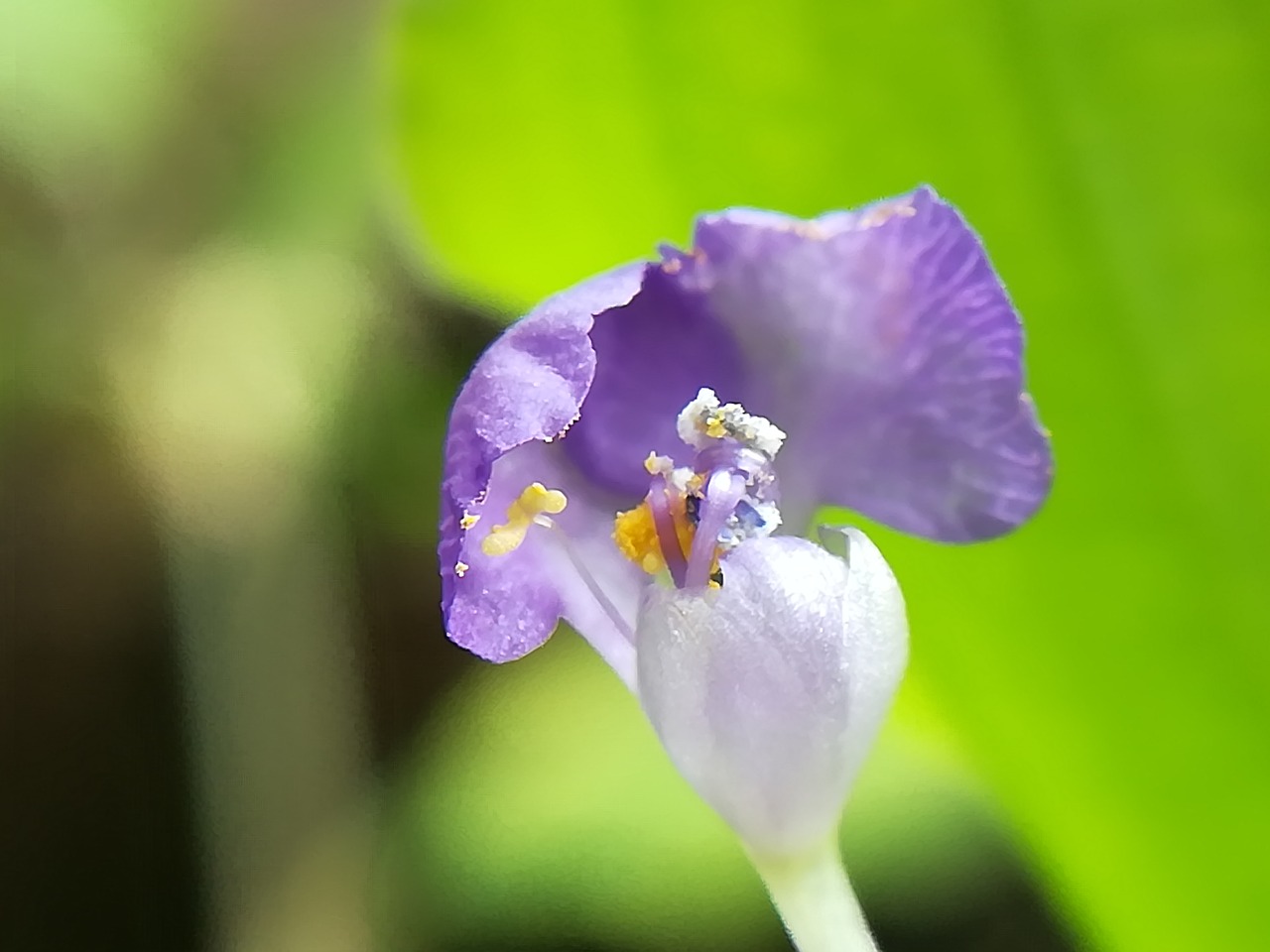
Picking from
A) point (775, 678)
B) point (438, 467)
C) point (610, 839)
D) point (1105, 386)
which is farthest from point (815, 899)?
point (438, 467)

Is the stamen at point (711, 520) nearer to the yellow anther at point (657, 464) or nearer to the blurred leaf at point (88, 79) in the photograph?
the yellow anther at point (657, 464)

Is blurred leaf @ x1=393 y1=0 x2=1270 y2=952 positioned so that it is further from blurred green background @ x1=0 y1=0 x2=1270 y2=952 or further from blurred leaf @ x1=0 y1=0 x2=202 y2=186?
blurred leaf @ x1=0 y1=0 x2=202 y2=186

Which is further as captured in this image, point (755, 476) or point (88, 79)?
point (88, 79)

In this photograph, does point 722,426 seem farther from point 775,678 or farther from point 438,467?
point 438,467

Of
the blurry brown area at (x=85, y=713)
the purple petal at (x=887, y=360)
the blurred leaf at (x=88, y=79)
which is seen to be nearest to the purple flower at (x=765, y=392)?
the purple petal at (x=887, y=360)

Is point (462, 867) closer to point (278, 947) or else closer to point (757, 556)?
point (278, 947)

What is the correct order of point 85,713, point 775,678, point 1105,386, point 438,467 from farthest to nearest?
point 438,467, point 85,713, point 1105,386, point 775,678

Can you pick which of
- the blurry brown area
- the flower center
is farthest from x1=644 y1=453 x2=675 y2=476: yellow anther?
the blurry brown area
